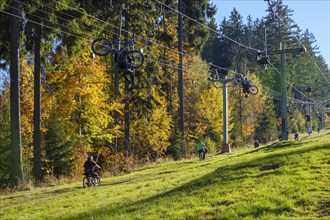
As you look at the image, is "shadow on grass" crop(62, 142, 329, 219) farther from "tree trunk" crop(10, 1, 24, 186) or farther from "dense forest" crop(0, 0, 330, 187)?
"tree trunk" crop(10, 1, 24, 186)

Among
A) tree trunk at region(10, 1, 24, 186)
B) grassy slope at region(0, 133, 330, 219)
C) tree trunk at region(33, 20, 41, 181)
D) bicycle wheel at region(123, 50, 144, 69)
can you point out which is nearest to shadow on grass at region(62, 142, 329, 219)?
grassy slope at region(0, 133, 330, 219)

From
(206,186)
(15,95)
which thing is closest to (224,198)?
(206,186)

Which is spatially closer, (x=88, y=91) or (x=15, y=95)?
(x=15, y=95)

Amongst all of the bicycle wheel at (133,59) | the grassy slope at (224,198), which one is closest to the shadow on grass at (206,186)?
the grassy slope at (224,198)

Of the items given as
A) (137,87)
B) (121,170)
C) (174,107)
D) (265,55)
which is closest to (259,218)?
(121,170)

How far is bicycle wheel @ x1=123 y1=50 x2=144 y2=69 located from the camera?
16.6 m

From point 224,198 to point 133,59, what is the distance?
24.0ft

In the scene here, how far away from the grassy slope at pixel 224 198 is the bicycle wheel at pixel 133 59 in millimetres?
5029

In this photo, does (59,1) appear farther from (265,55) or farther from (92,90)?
(265,55)

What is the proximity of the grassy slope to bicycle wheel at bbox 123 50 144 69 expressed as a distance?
503 centimetres

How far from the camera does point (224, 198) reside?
40.5ft

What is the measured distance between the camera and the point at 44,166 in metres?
30.5

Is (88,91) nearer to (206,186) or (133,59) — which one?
(133,59)

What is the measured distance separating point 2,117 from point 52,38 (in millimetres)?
6759
